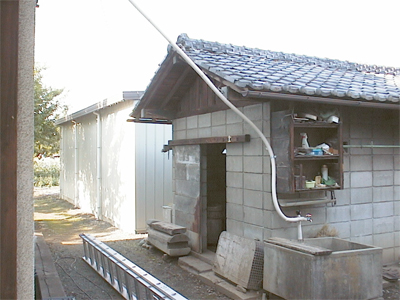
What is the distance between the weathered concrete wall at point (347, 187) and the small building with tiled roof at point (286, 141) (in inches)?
0.6

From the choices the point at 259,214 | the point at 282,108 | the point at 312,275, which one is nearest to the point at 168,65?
the point at 282,108

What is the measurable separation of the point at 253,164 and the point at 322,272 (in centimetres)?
196

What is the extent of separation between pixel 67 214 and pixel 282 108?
10684mm

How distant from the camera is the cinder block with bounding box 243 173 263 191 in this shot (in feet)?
19.0

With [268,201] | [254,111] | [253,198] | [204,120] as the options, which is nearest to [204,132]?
[204,120]

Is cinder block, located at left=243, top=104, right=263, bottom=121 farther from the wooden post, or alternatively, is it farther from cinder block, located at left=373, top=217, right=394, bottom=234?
the wooden post

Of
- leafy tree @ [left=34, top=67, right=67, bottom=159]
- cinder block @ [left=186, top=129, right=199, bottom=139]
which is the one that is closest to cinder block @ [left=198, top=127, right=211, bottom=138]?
cinder block @ [left=186, top=129, right=199, bottom=139]

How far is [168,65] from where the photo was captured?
23.4ft

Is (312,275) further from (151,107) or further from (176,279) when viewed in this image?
(151,107)

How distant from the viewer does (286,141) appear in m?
5.32

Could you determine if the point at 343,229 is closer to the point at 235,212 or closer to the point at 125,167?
the point at 235,212

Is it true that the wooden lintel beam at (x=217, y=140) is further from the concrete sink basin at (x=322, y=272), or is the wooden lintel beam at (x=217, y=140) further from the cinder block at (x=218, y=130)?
the concrete sink basin at (x=322, y=272)

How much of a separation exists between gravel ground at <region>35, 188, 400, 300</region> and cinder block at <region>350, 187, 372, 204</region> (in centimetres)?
119

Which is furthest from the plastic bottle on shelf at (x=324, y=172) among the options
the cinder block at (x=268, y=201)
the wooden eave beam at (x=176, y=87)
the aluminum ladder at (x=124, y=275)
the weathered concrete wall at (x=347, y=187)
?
the wooden eave beam at (x=176, y=87)
